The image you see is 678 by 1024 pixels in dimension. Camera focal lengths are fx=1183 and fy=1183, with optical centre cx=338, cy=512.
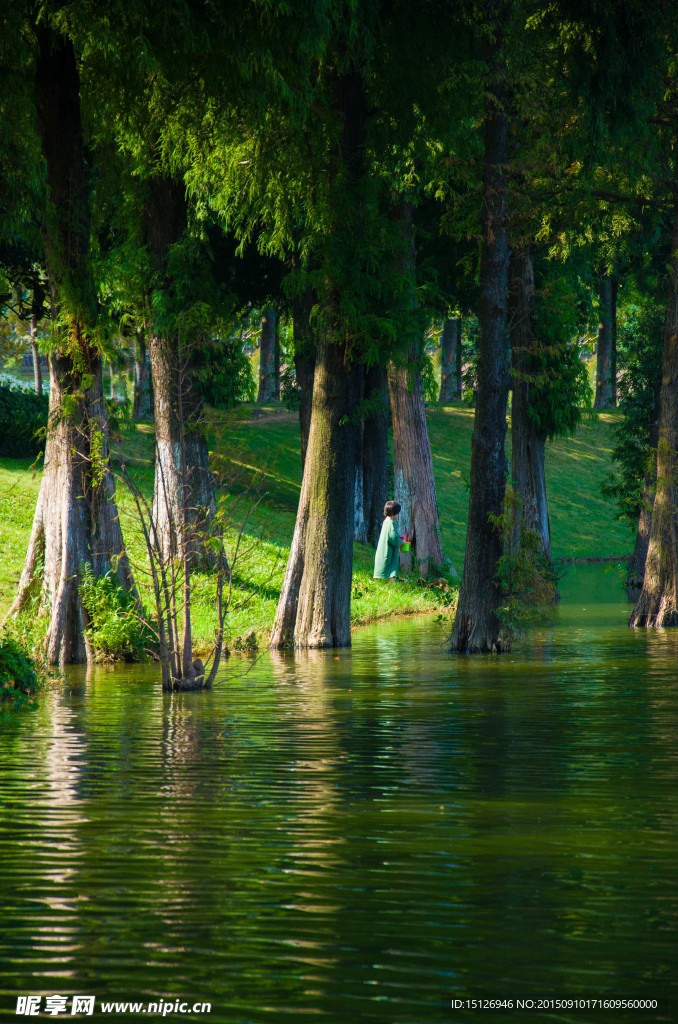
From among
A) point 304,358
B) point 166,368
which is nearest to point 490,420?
point 166,368

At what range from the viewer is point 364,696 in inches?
512

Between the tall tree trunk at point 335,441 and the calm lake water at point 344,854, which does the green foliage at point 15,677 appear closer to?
the calm lake water at point 344,854

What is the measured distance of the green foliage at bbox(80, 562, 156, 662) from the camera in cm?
1614

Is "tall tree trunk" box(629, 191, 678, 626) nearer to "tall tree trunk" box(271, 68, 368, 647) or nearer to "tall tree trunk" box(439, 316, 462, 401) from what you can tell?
"tall tree trunk" box(271, 68, 368, 647)

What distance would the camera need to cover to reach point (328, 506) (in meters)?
18.0

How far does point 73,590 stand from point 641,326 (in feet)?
85.0

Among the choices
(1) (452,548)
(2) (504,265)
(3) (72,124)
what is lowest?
(1) (452,548)

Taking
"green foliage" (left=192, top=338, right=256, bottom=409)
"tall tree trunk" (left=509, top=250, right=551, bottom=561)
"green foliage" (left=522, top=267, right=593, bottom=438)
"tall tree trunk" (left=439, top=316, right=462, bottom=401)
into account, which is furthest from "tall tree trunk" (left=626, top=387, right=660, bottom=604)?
"tall tree trunk" (left=439, top=316, right=462, bottom=401)

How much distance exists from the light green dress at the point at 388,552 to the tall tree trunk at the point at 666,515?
457 cm

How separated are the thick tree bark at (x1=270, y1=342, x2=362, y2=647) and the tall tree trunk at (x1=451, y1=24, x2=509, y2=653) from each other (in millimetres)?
1889

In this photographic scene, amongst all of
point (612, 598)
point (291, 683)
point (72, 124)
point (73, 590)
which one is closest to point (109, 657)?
point (73, 590)

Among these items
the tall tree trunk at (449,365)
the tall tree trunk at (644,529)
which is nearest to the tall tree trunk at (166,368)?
the tall tree trunk at (644,529)

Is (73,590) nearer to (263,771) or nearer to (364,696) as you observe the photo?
(364,696)

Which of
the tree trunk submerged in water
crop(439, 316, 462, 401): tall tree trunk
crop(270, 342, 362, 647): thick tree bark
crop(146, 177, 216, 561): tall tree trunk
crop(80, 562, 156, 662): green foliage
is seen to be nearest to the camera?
crop(80, 562, 156, 662): green foliage
